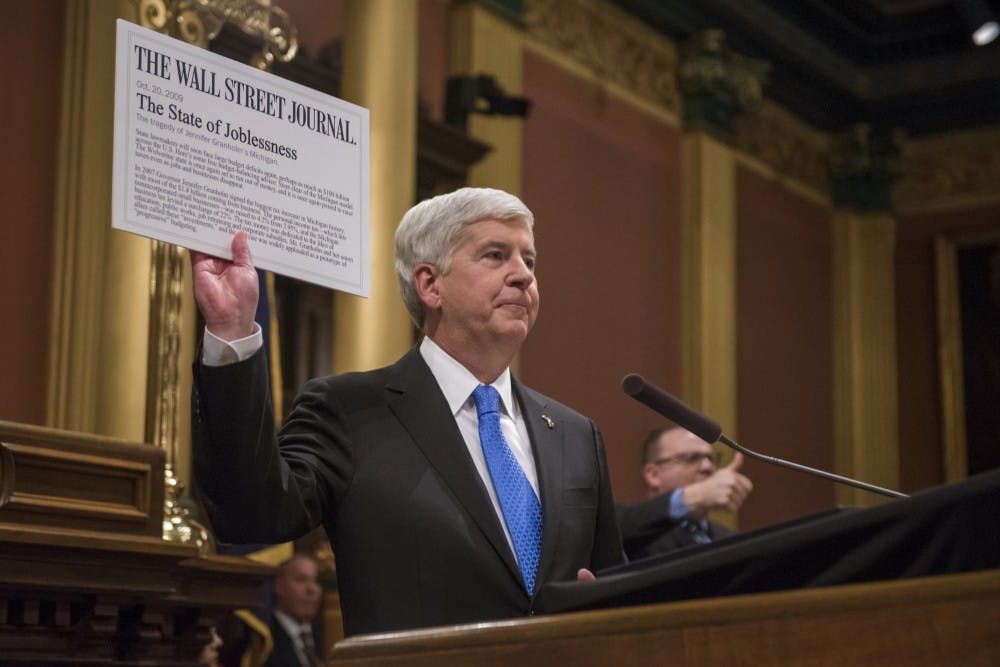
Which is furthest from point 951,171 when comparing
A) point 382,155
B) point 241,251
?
point 241,251

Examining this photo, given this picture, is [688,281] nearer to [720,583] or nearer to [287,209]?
[287,209]

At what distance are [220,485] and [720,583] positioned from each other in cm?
74

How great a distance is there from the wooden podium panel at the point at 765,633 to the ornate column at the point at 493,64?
18.1ft

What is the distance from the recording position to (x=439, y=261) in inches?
86.1

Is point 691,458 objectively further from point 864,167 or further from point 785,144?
point 864,167

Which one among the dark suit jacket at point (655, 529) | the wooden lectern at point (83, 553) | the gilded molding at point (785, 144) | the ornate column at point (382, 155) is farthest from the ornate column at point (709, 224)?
the wooden lectern at point (83, 553)

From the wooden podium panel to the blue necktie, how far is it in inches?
31.2

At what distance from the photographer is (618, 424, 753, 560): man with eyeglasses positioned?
4090 mm

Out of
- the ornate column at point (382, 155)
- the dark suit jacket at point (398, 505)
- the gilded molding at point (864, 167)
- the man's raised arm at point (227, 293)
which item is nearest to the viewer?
the man's raised arm at point (227, 293)

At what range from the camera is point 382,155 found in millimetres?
Result: 5430

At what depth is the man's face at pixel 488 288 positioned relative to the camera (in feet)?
7.00

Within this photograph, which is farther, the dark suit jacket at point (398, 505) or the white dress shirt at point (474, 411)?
the white dress shirt at point (474, 411)

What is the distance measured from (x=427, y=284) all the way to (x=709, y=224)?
6.26 m

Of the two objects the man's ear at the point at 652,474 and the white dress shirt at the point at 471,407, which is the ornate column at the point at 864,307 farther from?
the white dress shirt at the point at 471,407
